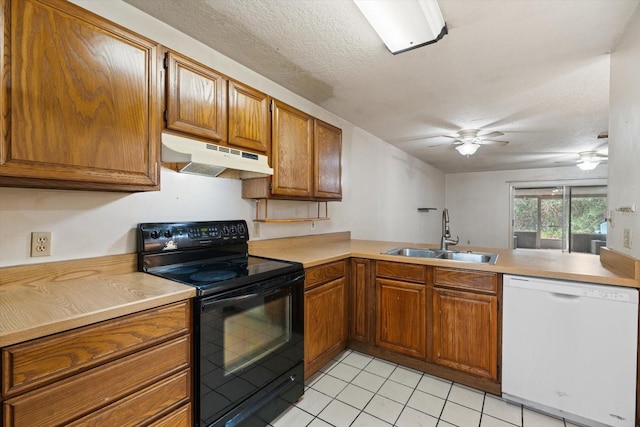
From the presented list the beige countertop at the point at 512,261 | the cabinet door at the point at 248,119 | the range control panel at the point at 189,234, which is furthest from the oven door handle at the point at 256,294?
the cabinet door at the point at 248,119

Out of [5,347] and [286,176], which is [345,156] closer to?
[286,176]

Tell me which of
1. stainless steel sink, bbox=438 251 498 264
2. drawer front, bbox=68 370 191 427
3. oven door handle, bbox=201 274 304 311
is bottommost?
drawer front, bbox=68 370 191 427

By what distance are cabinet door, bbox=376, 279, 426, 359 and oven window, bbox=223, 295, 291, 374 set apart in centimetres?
91

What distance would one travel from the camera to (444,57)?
6.48 ft

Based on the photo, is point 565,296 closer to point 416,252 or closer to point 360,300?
point 416,252

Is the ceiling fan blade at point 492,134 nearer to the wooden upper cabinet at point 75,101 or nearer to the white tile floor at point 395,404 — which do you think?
the white tile floor at point 395,404

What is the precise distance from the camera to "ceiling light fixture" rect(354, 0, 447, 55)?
1.39m

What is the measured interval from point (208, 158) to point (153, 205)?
0.47 metres

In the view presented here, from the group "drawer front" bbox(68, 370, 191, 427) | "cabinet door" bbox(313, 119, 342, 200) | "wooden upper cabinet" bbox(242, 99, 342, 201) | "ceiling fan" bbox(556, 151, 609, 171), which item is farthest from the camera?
"ceiling fan" bbox(556, 151, 609, 171)

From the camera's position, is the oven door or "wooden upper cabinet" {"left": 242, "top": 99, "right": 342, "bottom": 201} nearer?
the oven door

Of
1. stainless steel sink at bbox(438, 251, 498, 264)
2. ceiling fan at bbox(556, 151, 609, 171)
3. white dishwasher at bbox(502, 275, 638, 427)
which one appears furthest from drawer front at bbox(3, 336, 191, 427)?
ceiling fan at bbox(556, 151, 609, 171)

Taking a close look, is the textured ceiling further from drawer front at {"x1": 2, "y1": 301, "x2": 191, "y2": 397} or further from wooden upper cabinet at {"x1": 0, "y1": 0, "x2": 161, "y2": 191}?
drawer front at {"x1": 2, "y1": 301, "x2": 191, "y2": 397}

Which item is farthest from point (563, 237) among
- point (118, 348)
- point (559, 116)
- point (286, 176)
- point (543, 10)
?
point (118, 348)

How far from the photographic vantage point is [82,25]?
3.95 ft
